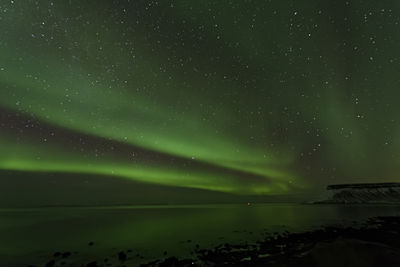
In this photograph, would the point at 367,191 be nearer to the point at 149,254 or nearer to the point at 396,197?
the point at 396,197

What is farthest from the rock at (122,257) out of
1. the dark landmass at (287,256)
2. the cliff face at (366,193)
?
the cliff face at (366,193)

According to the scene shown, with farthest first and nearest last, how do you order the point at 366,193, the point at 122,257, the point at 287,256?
the point at 366,193, the point at 122,257, the point at 287,256

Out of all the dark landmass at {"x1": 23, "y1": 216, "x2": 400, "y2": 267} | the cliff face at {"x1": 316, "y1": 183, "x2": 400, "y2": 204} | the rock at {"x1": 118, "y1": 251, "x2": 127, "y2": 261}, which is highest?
the cliff face at {"x1": 316, "y1": 183, "x2": 400, "y2": 204}

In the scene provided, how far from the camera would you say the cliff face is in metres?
158

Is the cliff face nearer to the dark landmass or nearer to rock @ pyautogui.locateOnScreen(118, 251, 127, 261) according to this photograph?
the dark landmass

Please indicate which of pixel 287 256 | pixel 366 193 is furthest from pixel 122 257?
pixel 366 193

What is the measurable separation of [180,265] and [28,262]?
551 inches

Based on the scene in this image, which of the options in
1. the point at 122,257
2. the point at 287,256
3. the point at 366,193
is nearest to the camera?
the point at 287,256

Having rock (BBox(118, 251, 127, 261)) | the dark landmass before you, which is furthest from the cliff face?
rock (BBox(118, 251, 127, 261))

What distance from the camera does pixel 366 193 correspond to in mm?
169250

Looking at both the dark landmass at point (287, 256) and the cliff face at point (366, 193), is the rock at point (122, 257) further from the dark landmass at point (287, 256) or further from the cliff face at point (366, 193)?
the cliff face at point (366, 193)

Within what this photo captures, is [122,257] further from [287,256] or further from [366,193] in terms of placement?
[366,193]

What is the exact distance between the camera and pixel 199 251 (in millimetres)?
24938

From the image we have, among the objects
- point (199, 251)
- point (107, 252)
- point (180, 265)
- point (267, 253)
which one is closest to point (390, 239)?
point (267, 253)
